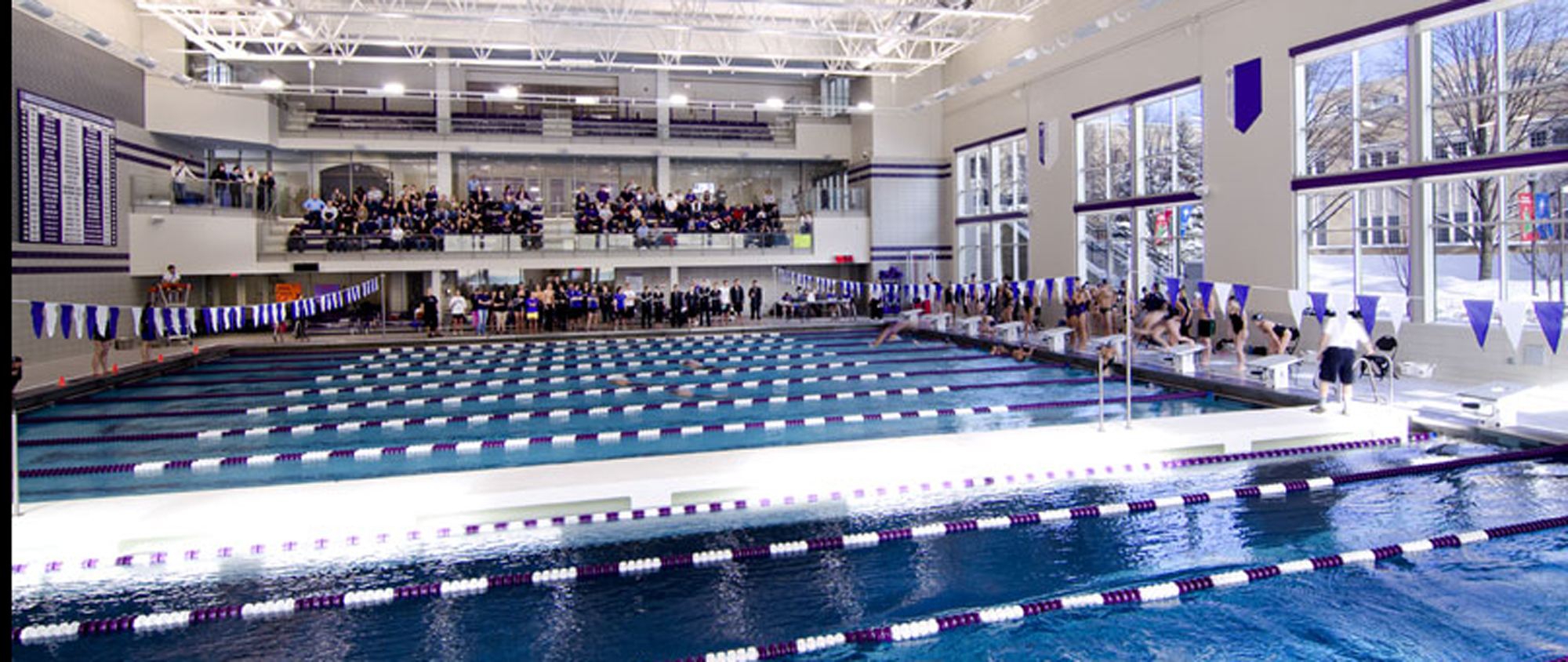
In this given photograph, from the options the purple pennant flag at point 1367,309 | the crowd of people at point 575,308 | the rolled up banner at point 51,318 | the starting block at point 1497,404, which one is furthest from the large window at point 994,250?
the rolled up banner at point 51,318

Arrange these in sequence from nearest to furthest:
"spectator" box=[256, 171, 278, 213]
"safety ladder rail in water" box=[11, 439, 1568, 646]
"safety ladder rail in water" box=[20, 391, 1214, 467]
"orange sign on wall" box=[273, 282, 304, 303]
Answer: "safety ladder rail in water" box=[11, 439, 1568, 646] < "safety ladder rail in water" box=[20, 391, 1214, 467] < "spectator" box=[256, 171, 278, 213] < "orange sign on wall" box=[273, 282, 304, 303]

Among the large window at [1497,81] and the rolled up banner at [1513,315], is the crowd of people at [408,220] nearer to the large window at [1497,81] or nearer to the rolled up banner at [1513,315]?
the large window at [1497,81]

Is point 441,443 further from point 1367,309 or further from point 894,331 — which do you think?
point 894,331

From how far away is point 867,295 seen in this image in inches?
982

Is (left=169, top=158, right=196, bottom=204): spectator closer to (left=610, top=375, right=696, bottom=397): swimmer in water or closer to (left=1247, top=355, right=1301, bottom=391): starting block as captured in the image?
(left=610, top=375, right=696, bottom=397): swimmer in water

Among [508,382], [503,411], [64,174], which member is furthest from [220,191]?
[503,411]

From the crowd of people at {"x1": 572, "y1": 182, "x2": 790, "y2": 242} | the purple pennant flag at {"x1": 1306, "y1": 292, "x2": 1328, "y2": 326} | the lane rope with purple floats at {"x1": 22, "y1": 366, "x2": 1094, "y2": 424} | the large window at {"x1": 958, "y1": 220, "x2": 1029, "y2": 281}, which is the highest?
the crowd of people at {"x1": 572, "y1": 182, "x2": 790, "y2": 242}

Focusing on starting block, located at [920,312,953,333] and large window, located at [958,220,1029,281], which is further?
large window, located at [958,220,1029,281]

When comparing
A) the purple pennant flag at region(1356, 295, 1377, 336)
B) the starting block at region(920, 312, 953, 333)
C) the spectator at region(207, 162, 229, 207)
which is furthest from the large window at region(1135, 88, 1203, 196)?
the spectator at region(207, 162, 229, 207)

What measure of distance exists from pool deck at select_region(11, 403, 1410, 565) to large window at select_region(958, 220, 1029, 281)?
1339cm

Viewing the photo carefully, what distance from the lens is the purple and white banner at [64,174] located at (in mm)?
14508

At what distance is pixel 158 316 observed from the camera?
13.9 metres

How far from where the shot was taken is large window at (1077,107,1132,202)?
58.2 feet

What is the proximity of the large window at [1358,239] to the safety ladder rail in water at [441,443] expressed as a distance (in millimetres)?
3263
